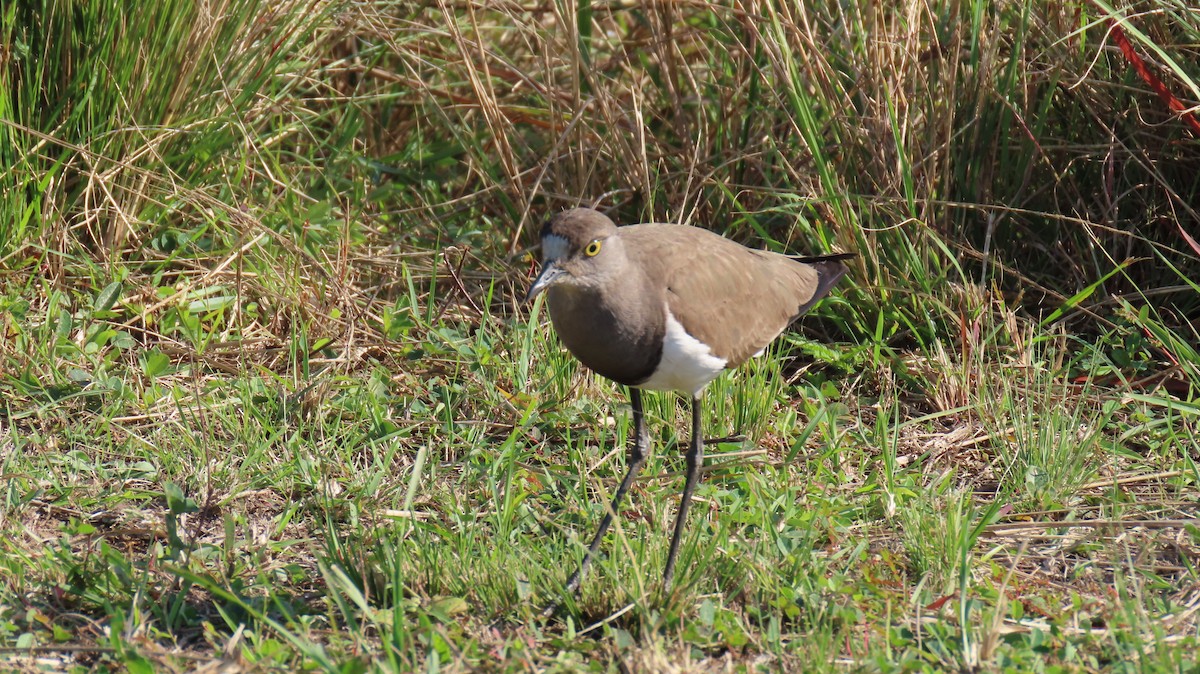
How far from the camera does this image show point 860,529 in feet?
12.3

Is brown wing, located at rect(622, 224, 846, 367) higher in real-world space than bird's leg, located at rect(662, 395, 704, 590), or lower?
higher

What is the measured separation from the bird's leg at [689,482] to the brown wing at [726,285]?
199 millimetres

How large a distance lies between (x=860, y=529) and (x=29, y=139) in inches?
122

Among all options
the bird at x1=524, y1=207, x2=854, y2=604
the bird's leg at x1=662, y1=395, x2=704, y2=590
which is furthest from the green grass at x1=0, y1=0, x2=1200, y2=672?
the bird at x1=524, y1=207, x2=854, y2=604

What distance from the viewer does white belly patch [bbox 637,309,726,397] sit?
11.6 ft

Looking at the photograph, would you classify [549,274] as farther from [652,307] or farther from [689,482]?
[689,482]

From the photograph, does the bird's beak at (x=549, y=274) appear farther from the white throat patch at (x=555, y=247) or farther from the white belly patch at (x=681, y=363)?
the white belly patch at (x=681, y=363)

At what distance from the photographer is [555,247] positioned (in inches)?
135

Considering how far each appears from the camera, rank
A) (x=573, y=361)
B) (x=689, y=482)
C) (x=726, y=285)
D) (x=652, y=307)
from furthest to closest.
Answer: (x=573, y=361) → (x=726, y=285) → (x=689, y=482) → (x=652, y=307)

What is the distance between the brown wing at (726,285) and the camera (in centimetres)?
365

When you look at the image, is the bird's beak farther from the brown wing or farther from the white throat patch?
the brown wing

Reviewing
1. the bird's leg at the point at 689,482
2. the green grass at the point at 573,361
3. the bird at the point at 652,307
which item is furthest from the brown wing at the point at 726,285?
the green grass at the point at 573,361

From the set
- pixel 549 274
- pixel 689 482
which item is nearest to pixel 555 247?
pixel 549 274

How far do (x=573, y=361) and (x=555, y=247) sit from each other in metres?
1.09
